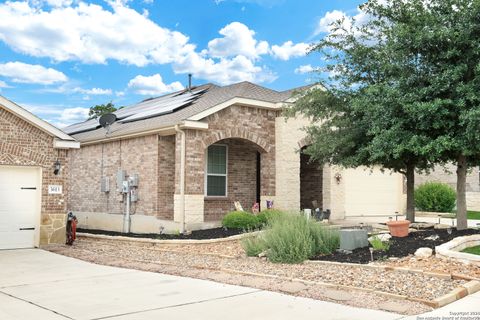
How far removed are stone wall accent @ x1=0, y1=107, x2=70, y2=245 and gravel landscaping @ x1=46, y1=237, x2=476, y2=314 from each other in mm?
783

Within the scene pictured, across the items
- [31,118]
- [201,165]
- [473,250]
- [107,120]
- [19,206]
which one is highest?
[107,120]

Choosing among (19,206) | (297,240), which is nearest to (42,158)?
(19,206)

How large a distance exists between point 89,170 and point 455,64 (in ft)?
46.0

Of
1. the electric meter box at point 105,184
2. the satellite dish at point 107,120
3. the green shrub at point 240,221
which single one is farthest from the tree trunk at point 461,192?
the satellite dish at point 107,120

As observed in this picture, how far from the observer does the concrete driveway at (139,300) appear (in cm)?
645

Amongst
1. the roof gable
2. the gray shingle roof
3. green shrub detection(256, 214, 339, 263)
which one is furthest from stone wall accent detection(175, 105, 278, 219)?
green shrub detection(256, 214, 339, 263)

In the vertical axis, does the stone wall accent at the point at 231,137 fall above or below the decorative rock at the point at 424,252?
above

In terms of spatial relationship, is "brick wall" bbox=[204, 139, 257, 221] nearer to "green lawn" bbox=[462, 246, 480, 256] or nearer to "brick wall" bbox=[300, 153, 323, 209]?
"brick wall" bbox=[300, 153, 323, 209]

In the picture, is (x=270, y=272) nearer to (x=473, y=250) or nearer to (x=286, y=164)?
(x=473, y=250)

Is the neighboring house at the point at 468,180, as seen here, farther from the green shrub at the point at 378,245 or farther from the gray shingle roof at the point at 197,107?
the green shrub at the point at 378,245

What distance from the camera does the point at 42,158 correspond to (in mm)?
14188

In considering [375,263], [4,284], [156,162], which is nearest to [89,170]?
[156,162]

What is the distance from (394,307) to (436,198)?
64.8 ft

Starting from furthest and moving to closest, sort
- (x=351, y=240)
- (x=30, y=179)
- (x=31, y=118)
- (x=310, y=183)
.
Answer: (x=310, y=183), (x=30, y=179), (x=31, y=118), (x=351, y=240)
